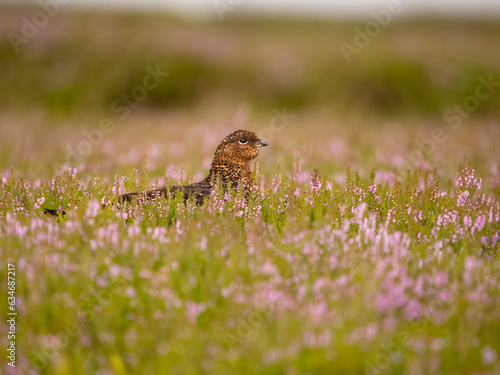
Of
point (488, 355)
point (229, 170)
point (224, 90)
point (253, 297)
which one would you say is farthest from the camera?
point (224, 90)

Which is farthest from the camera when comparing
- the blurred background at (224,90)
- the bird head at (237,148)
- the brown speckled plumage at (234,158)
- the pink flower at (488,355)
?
the blurred background at (224,90)

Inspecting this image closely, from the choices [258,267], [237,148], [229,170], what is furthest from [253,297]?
[237,148]

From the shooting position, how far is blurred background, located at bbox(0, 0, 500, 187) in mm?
12133

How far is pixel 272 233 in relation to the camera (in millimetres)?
4816

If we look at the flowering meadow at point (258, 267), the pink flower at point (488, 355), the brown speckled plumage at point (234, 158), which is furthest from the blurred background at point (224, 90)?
the pink flower at point (488, 355)

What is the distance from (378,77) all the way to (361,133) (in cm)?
721

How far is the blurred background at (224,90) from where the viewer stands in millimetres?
12133

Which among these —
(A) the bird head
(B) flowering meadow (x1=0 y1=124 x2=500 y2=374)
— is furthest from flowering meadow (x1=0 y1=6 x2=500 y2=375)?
(A) the bird head

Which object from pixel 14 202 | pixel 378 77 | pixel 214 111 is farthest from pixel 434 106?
pixel 14 202

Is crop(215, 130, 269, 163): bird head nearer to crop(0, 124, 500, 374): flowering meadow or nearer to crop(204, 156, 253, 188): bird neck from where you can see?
crop(204, 156, 253, 188): bird neck

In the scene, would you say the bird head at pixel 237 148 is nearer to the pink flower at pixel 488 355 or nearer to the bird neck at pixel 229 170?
the bird neck at pixel 229 170

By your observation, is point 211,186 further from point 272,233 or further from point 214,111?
point 214,111

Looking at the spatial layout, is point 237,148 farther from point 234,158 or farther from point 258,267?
point 258,267

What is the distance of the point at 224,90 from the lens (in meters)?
19.2
